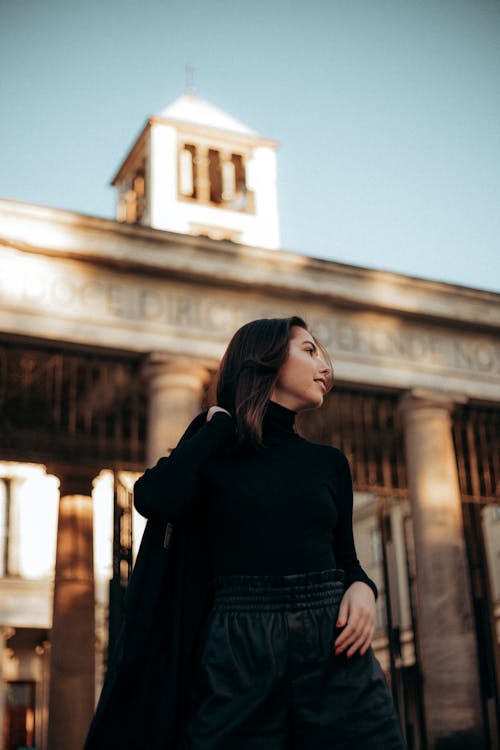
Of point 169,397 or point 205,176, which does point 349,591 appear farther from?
point 205,176

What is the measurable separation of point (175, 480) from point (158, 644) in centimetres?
44

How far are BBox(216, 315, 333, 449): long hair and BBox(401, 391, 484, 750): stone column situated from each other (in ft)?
34.9

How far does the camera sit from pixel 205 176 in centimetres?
3042

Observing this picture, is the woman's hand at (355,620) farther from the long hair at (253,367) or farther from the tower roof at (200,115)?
the tower roof at (200,115)

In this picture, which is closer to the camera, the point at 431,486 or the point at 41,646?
the point at 431,486

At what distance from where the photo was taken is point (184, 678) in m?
2.59

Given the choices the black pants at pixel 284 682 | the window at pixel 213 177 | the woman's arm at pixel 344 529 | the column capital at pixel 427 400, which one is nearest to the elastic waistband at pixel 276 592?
the black pants at pixel 284 682

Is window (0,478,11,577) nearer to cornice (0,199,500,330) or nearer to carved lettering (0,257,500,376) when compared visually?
carved lettering (0,257,500,376)

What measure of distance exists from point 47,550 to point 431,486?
60.2ft

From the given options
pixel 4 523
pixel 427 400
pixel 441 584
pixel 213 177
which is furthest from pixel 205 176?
pixel 441 584

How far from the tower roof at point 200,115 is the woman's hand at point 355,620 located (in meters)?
29.1

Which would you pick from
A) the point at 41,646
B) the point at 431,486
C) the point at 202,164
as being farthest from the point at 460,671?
the point at 202,164

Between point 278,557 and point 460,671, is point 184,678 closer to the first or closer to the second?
point 278,557

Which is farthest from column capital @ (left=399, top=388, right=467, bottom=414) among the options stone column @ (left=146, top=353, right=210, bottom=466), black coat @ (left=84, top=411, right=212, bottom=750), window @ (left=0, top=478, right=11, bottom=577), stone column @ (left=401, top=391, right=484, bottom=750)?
window @ (left=0, top=478, right=11, bottom=577)
